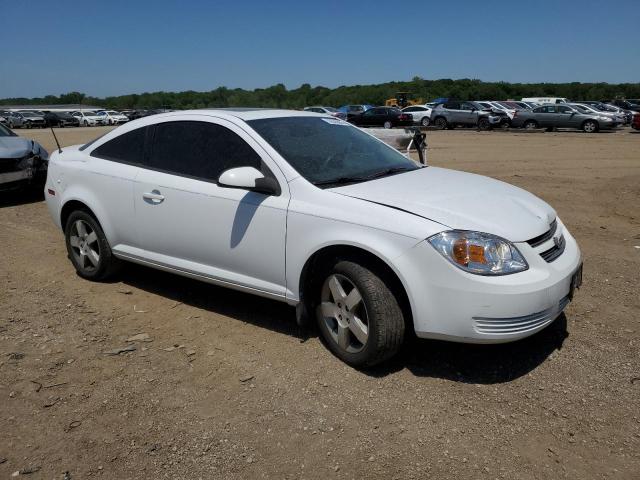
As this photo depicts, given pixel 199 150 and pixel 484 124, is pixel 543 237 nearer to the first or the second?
pixel 199 150

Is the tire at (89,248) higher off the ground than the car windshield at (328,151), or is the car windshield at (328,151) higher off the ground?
the car windshield at (328,151)

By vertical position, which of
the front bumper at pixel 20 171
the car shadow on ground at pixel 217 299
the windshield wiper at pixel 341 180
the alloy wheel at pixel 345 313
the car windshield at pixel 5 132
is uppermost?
the car windshield at pixel 5 132

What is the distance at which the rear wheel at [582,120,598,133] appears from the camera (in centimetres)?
2636

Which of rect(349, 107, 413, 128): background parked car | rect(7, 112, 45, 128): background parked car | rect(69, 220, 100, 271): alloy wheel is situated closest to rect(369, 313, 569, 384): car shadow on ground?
rect(69, 220, 100, 271): alloy wheel

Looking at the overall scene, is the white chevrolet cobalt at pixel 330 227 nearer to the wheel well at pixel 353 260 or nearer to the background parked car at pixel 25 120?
the wheel well at pixel 353 260

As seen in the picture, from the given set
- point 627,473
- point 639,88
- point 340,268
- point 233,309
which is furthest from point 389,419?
point 639,88

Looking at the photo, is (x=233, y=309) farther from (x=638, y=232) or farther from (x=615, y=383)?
(x=638, y=232)

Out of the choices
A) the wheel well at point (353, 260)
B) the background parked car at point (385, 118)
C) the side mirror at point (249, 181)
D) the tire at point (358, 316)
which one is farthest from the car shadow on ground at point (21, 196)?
the background parked car at point (385, 118)

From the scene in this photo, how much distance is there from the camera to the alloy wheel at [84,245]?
16.1ft

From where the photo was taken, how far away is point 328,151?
401cm

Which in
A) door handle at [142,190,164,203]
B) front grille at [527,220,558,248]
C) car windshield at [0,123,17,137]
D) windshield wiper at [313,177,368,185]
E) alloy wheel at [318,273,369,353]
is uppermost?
car windshield at [0,123,17,137]

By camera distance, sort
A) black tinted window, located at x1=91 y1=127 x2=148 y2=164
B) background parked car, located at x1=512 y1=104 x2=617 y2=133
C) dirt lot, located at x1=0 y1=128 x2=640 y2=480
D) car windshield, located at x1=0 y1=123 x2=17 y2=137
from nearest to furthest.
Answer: dirt lot, located at x1=0 y1=128 x2=640 y2=480
black tinted window, located at x1=91 y1=127 x2=148 y2=164
car windshield, located at x1=0 y1=123 x2=17 y2=137
background parked car, located at x1=512 y1=104 x2=617 y2=133

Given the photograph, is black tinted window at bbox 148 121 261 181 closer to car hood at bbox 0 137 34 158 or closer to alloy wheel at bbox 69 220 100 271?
alloy wheel at bbox 69 220 100 271

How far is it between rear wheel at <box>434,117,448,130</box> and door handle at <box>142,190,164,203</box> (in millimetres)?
30734
